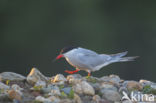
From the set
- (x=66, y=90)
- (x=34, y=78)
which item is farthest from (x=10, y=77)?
(x=66, y=90)

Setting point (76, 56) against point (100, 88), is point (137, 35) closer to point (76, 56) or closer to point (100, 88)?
point (76, 56)

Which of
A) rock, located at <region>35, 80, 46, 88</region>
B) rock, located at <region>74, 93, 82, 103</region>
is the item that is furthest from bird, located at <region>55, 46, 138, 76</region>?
rock, located at <region>74, 93, 82, 103</region>

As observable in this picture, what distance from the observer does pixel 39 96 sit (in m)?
4.50

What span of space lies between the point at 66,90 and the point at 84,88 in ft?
0.62

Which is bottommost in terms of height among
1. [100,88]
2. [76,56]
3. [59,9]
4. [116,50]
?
[100,88]

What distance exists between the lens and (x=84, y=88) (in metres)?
4.92

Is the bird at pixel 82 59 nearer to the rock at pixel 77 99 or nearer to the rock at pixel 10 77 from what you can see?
the rock at pixel 10 77

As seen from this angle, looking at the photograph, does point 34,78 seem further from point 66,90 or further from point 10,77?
point 66,90

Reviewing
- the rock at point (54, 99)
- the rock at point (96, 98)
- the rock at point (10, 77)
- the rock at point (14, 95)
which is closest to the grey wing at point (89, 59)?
the rock at point (10, 77)

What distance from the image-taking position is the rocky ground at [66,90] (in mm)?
4521

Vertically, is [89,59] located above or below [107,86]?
above

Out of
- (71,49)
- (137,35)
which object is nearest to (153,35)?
(137,35)

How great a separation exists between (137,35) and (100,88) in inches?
359

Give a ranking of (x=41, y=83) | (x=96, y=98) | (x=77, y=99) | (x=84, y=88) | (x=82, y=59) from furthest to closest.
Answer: (x=82, y=59)
(x=41, y=83)
(x=84, y=88)
(x=96, y=98)
(x=77, y=99)
